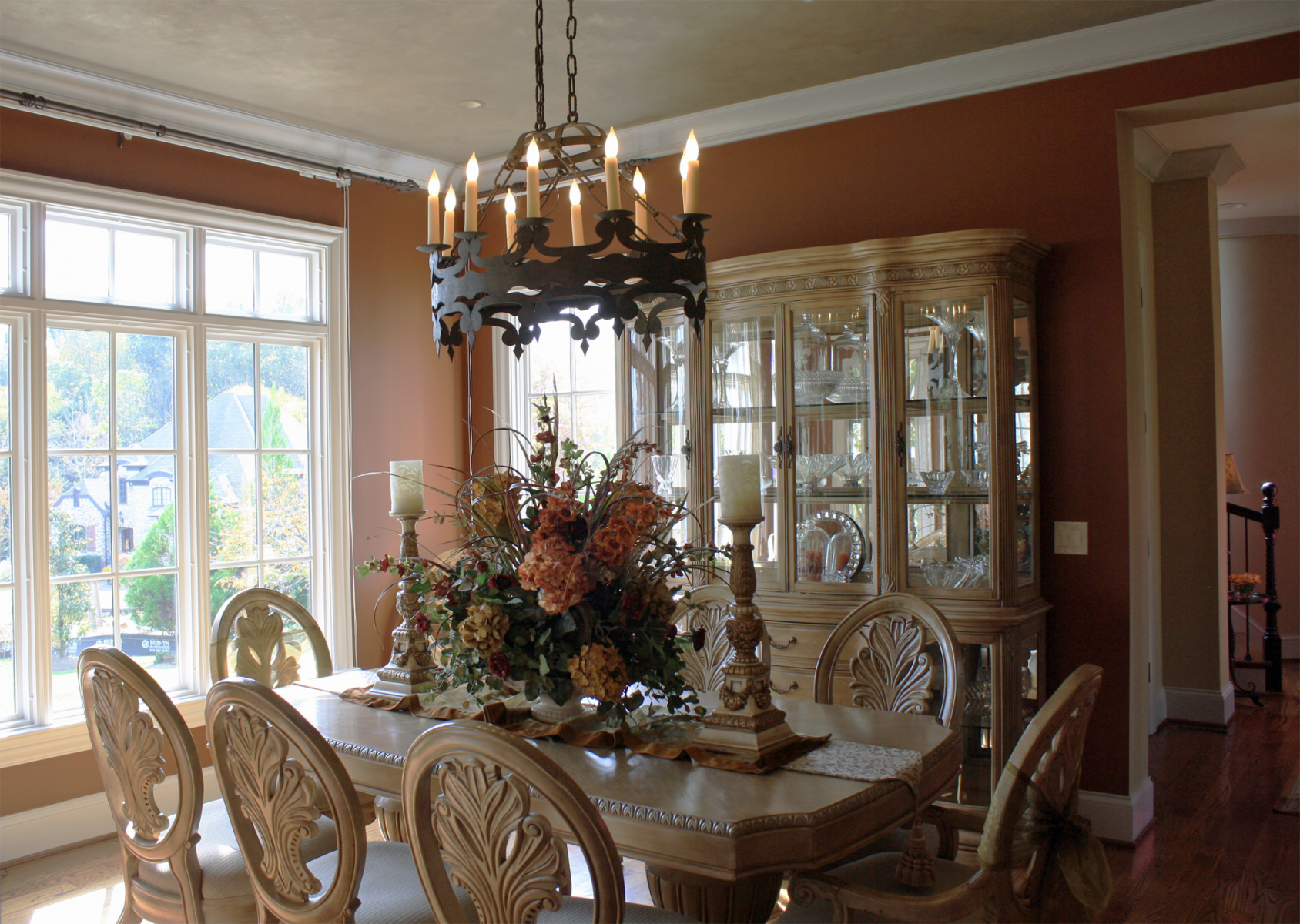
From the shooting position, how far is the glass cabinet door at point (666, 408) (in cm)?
381

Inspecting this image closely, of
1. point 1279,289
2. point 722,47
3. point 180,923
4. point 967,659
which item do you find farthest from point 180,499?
point 1279,289

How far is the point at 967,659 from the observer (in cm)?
326

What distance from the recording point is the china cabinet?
10.6 ft

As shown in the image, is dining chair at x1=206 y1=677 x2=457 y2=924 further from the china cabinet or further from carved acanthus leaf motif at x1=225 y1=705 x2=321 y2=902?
the china cabinet

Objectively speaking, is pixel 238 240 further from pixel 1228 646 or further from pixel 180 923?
pixel 1228 646

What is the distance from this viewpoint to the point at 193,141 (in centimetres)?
385

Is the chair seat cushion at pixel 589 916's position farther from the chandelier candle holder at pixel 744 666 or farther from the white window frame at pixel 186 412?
the white window frame at pixel 186 412

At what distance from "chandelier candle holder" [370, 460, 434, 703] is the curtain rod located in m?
2.00

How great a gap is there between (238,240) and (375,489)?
1233 millimetres

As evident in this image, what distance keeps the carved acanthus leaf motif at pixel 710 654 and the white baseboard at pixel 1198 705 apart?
3.10m

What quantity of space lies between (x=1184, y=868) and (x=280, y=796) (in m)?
2.82

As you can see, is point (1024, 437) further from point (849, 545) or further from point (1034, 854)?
point (1034, 854)

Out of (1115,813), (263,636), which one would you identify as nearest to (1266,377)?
(1115,813)

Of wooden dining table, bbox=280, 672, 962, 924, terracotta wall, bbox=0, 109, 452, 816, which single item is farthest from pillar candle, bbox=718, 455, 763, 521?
terracotta wall, bbox=0, 109, 452, 816
